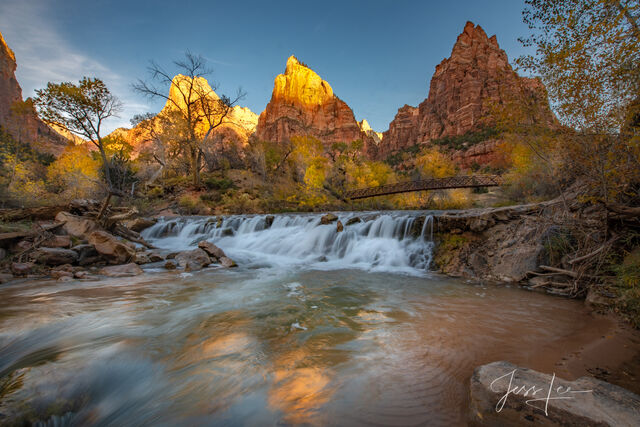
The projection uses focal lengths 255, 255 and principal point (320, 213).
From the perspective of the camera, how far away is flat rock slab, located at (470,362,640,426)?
4.93 feet

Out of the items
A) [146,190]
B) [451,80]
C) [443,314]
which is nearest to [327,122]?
[451,80]

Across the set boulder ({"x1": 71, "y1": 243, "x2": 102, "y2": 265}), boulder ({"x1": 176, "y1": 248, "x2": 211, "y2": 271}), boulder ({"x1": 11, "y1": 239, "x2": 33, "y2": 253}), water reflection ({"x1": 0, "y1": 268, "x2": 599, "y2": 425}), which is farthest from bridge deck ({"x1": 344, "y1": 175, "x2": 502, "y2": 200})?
boulder ({"x1": 11, "y1": 239, "x2": 33, "y2": 253})

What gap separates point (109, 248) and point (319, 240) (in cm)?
725

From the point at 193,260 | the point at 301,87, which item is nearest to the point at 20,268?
the point at 193,260

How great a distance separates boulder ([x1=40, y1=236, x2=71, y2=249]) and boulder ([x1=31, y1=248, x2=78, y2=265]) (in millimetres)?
597

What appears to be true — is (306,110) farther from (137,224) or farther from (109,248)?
(109,248)

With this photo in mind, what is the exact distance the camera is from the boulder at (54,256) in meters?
6.95

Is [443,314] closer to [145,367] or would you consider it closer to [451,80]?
[145,367]

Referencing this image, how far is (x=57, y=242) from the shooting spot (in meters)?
7.87

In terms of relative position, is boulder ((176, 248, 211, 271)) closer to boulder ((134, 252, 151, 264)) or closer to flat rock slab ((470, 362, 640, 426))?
boulder ((134, 252, 151, 264))

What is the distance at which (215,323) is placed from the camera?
3977 mm

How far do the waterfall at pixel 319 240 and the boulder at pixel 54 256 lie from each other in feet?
13.5

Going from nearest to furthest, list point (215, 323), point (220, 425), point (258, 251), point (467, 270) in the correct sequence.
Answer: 1. point (220, 425)
2. point (215, 323)
3. point (467, 270)
4. point (258, 251)

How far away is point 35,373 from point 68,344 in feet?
3.59
